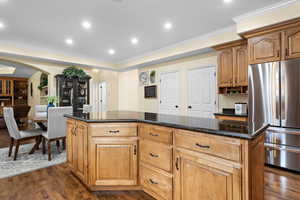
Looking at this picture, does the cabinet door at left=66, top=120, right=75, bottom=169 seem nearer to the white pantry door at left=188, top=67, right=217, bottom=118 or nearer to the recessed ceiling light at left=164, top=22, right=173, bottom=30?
the recessed ceiling light at left=164, top=22, right=173, bottom=30

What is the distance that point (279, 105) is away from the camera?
268 cm

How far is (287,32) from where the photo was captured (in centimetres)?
260

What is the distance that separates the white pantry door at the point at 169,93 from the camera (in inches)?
197

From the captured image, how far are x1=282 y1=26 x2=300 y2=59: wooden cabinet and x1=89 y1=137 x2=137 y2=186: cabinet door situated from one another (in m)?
2.73

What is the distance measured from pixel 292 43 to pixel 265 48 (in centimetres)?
35

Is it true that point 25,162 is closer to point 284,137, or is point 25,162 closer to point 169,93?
point 169,93

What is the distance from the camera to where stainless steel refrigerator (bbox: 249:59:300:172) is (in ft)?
8.36

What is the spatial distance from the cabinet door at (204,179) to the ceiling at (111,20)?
238 centimetres

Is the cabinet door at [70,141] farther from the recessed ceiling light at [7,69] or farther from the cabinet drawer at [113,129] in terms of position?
the recessed ceiling light at [7,69]

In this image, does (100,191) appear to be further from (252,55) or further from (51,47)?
(51,47)

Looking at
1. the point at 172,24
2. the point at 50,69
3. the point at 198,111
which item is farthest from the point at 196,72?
the point at 50,69

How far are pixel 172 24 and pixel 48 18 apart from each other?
2.36 metres

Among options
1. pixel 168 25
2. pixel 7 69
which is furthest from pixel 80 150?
pixel 7 69

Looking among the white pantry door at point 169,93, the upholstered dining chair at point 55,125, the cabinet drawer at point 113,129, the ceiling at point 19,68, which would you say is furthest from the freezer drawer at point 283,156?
the ceiling at point 19,68
